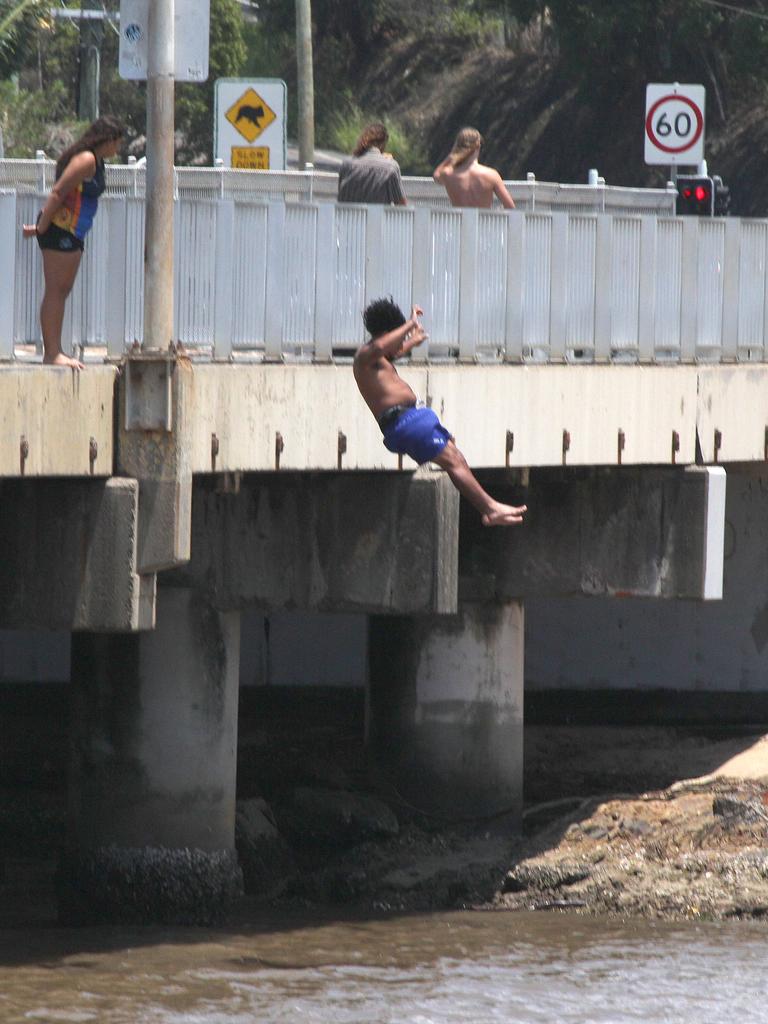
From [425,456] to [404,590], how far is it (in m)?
1.76

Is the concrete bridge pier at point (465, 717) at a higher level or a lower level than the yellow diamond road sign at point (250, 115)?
lower

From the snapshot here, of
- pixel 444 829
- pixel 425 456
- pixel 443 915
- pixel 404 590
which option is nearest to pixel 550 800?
pixel 444 829

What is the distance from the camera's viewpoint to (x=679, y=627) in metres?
19.4

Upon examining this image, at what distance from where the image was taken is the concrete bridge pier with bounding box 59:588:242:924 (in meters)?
13.1

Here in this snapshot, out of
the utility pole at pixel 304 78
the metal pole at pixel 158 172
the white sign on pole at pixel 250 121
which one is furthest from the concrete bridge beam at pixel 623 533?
the utility pole at pixel 304 78

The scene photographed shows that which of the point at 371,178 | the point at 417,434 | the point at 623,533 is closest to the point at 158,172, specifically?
the point at 417,434

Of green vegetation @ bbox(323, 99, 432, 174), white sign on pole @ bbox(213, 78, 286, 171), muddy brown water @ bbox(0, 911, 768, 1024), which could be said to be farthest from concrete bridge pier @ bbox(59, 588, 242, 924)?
green vegetation @ bbox(323, 99, 432, 174)

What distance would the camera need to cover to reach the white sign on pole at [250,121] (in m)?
19.7

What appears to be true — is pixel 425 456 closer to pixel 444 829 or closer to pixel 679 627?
pixel 444 829

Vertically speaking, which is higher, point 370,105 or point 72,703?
point 370,105

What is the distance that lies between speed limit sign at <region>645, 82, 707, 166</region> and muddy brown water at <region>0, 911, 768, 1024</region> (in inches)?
439

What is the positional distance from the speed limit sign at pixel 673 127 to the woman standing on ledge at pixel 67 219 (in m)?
12.4

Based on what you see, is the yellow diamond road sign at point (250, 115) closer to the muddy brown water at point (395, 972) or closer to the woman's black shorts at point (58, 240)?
the muddy brown water at point (395, 972)

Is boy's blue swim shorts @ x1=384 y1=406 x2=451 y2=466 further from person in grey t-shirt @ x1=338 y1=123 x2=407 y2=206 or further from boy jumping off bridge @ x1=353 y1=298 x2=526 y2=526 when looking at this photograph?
person in grey t-shirt @ x1=338 y1=123 x2=407 y2=206
